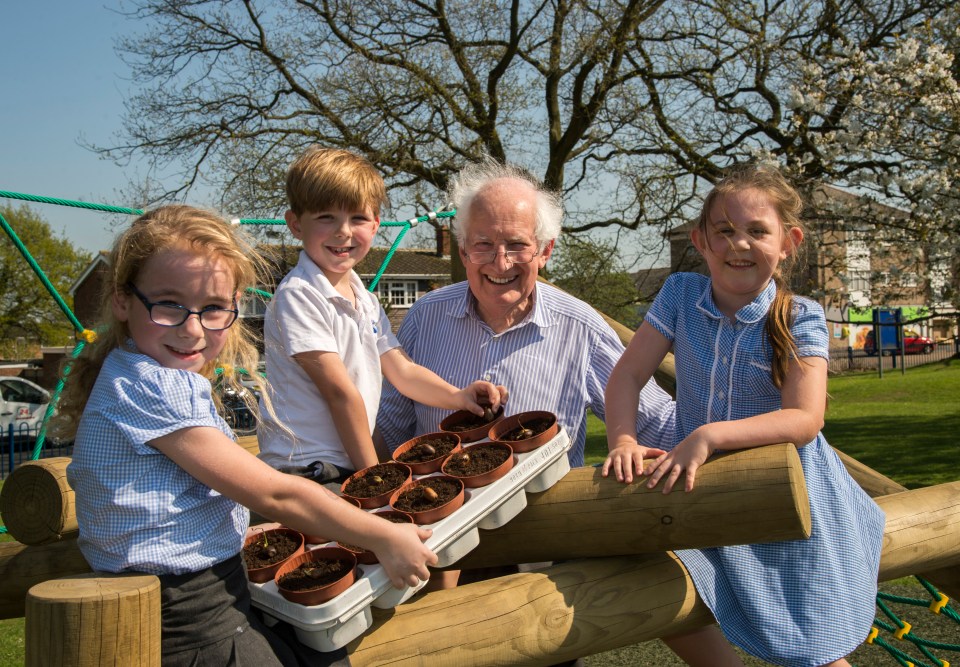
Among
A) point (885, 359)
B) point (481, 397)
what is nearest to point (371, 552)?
point (481, 397)

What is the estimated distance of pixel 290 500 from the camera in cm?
170

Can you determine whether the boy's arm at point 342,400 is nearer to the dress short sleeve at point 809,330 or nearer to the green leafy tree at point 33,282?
the dress short sleeve at point 809,330

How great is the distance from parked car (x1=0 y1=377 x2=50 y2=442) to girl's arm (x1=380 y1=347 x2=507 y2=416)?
60.7 ft

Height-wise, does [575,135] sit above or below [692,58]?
below

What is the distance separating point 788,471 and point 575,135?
1331 cm

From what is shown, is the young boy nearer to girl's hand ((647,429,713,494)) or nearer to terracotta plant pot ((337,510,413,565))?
terracotta plant pot ((337,510,413,565))

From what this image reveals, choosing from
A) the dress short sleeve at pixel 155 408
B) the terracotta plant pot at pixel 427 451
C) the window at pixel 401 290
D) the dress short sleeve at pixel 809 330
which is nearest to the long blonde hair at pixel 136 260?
the dress short sleeve at pixel 155 408

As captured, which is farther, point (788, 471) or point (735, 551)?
point (735, 551)

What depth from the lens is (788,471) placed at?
2.03 meters

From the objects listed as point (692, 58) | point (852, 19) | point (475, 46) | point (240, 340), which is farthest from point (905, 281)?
point (240, 340)

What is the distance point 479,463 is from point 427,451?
21 cm

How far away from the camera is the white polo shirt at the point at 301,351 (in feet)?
8.39

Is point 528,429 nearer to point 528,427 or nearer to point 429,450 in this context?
point 528,427

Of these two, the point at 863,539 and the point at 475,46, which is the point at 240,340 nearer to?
the point at 863,539
